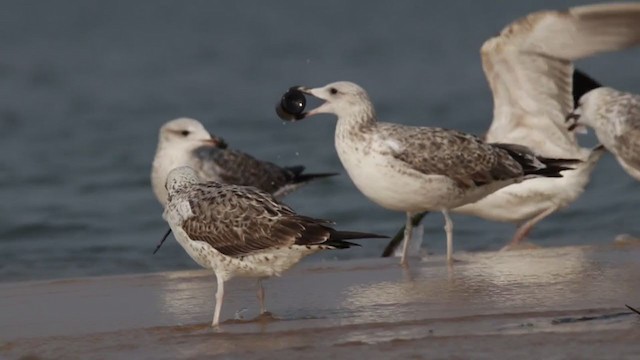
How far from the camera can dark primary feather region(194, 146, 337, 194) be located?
12.5 metres

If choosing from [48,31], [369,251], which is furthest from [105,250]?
[48,31]

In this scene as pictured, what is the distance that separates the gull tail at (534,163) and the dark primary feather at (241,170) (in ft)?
10.3

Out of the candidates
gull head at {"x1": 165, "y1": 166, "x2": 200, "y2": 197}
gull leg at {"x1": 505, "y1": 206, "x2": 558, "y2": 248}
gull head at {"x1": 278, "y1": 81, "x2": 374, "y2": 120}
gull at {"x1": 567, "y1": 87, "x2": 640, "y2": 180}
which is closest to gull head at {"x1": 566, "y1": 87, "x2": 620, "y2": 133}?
gull at {"x1": 567, "y1": 87, "x2": 640, "y2": 180}

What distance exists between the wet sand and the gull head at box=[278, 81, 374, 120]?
917 millimetres

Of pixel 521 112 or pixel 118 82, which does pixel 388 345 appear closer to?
pixel 521 112

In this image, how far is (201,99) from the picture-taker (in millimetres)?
20375

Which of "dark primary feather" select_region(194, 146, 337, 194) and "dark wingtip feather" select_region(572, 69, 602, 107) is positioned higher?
"dark wingtip feather" select_region(572, 69, 602, 107)

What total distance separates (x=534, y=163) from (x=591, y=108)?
1250 millimetres

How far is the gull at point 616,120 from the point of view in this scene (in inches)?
406

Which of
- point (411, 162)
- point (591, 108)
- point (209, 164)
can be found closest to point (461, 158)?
point (411, 162)

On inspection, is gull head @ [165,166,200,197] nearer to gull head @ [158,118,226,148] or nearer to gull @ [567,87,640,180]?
gull @ [567,87,640,180]

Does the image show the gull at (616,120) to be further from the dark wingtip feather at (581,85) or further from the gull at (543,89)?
the dark wingtip feather at (581,85)

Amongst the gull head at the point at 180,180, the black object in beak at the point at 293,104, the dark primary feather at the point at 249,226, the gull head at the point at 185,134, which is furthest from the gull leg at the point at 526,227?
the dark primary feather at the point at 249,226

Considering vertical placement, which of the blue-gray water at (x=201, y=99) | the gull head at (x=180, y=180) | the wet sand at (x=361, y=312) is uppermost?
the gull head at (x=180, y=180)
